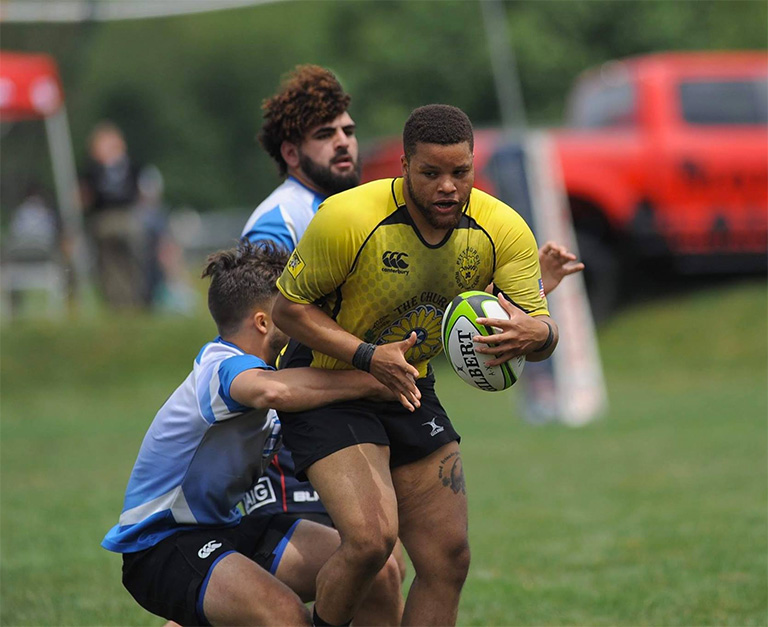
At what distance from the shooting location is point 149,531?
456 cm

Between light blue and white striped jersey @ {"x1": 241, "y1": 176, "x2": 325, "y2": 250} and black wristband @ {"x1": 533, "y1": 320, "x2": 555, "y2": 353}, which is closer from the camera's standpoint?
black wristband @ {"x1": 533, "y1": 320, "x2": 555, "y2": 353}

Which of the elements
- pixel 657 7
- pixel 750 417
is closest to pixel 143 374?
pixel 750 417

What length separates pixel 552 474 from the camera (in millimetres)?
9898

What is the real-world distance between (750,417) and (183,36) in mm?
53714

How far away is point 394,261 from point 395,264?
11mm

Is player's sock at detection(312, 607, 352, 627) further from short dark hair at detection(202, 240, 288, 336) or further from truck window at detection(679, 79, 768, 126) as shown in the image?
truck window at detection(679, 79, 768, 126)

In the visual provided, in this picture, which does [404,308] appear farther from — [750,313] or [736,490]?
[750,313]

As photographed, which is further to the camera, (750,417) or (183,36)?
(183,36)

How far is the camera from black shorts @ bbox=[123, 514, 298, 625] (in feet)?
14.4

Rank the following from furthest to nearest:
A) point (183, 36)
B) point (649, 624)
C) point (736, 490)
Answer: point (183, 36) → point (736, 490) → point (649, 624)

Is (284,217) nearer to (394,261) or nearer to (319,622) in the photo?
(394,261)

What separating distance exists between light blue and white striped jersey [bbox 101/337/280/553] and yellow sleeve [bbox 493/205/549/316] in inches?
35.0

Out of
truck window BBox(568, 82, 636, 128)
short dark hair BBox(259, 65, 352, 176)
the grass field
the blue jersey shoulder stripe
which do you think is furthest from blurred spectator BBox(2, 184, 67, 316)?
the blue jersey shoulder stripe

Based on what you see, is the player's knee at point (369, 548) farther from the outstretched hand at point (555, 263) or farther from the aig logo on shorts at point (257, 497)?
the outstretched hand at point (555, 263)
